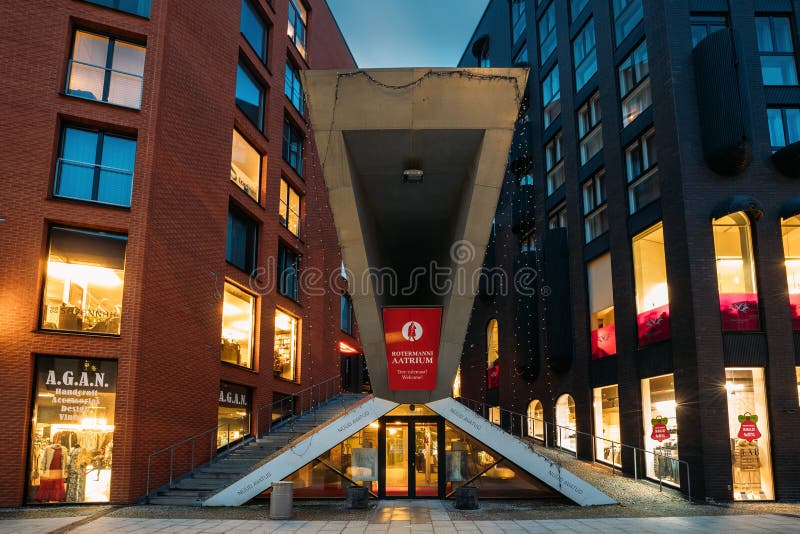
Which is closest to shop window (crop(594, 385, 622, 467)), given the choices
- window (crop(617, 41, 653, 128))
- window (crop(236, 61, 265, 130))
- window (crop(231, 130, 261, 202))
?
window (crop(617, 41, 653, 128))

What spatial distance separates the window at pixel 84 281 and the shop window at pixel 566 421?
17.2 meters

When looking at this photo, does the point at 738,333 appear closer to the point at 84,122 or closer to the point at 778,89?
the point at 778,89

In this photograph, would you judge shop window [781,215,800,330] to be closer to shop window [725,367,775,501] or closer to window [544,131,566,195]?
shop window [725,367,775,501]

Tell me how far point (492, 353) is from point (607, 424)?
616 inches

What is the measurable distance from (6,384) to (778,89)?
72.8 ft

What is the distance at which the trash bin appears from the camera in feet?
47.8

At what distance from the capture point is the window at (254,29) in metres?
24.8

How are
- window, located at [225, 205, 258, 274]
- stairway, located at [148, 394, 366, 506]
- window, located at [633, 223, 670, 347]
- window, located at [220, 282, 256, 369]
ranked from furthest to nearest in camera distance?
window, located at [225, 205, 258, 274]
window, located at [220, 282, 256, 369]
window, located at [633, 223, 670, 347]
stairway, located at [148, 394, 366, 506]

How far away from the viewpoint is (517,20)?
117 feet

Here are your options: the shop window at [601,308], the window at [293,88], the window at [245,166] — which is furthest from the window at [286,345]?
the shop window at [601,308]

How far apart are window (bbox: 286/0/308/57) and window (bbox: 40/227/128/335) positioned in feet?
48.5

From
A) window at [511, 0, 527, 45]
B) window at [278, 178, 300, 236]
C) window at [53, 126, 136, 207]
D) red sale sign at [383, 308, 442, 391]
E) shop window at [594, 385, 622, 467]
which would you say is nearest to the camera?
red sale sign at [383, 308, 442, 391]

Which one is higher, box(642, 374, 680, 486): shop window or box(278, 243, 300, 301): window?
box(278, 243, 300, 301): window

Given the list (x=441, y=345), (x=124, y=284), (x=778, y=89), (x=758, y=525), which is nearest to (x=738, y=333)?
(x=758, y=525)
